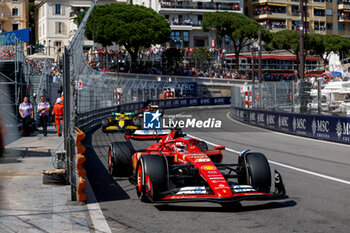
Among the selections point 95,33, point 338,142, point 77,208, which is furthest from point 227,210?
point 95,33

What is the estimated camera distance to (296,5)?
9462 cm

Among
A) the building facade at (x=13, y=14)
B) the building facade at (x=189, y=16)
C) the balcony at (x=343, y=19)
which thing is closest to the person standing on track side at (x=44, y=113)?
the building facade at (x=189, y=16)

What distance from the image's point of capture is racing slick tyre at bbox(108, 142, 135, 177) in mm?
10766

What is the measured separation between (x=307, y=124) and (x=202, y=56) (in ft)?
175

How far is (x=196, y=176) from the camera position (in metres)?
8.61

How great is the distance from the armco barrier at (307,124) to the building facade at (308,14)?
2487 inches

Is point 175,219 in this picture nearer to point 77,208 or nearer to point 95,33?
point 77,208

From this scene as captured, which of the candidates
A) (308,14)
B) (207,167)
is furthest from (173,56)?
(207,167)

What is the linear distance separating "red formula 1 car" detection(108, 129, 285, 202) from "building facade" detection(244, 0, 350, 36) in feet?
267

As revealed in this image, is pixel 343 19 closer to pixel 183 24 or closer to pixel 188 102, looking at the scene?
pixel 183 24

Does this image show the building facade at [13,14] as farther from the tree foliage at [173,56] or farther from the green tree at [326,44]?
the green tree at [326,44]

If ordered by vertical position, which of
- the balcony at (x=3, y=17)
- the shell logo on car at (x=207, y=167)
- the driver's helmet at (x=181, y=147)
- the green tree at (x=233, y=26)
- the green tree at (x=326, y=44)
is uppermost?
the balcony at (x=3, y=17)

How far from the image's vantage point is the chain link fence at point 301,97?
19828 millimetres

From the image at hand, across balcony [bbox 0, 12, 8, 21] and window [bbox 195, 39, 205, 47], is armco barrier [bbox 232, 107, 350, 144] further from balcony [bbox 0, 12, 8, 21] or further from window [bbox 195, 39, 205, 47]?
balcony [bbox 0, 12, 8, 21]
